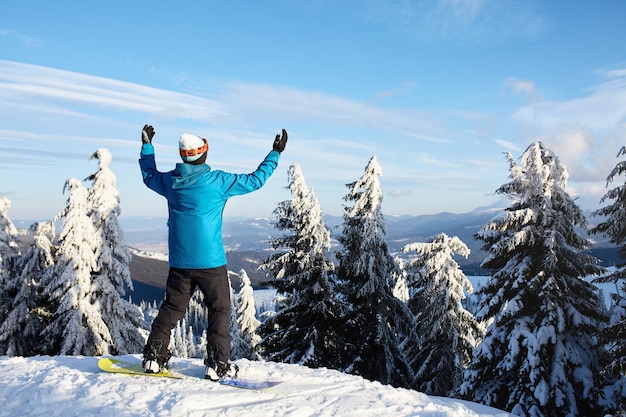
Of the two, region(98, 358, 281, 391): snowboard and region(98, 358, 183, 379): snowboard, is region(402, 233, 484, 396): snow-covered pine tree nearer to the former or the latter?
region(98, 358, 281, 391): snowboard

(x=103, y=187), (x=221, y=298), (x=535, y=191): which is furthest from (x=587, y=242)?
(x=103, y=187)

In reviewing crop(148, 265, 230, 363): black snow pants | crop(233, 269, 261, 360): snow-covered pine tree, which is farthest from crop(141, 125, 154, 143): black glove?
crop(233, 269, 261, 360): snow-covered pine tree

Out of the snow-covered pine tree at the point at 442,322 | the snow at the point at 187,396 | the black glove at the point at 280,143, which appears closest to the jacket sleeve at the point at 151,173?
the black glove at the point at 280,143

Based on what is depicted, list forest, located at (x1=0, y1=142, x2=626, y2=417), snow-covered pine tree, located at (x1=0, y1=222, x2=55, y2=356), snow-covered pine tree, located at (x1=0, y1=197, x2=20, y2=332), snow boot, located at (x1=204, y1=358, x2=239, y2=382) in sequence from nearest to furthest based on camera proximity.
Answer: snow boot, located at (x1=204, y1=358, x2=239, y2=382) → forest, located at (x1=0, y1=142, x2=626, y2=417) → snow-covered pine tree, located at (x1=0, y1=222, x2=55, y2=356) → snow-covered pine tree, located at (x1=0, y1=197, x2=20, y2=332)

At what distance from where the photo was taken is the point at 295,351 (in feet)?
54.4

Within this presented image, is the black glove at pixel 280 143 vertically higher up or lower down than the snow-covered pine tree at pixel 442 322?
higher up

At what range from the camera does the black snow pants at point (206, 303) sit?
588 cm

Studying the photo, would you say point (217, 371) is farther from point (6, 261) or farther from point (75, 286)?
point (6, 261)

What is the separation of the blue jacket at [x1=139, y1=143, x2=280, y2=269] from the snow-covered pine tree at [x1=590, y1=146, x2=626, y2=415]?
11.0m

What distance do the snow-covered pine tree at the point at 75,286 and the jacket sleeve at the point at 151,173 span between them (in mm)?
13739

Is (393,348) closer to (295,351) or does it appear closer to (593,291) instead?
(295,351)

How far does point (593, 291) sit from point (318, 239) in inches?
367

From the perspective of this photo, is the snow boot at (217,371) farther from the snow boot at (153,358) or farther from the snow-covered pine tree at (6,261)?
the snow-covered pine tree at (6,261)

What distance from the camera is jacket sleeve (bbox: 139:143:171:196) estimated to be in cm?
602
